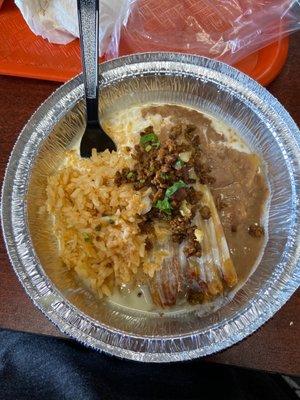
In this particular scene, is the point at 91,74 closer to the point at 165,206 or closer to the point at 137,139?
the point at 137,139

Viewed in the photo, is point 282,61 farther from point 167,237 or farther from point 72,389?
point 72,389

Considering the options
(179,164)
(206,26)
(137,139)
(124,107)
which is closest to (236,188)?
(179,164)

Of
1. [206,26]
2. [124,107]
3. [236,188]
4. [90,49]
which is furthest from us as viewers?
[206,26]

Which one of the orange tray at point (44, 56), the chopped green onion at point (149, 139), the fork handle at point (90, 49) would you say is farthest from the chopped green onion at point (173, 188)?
the orange tray at point (44, 56)

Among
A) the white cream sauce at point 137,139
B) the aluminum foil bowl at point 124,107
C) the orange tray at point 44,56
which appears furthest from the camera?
the orange tray at point 44,56

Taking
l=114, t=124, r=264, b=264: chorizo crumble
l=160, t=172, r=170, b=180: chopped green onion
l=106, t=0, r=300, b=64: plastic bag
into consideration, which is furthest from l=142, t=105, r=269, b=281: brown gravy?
l=106, t=0, r=300, b=64: plastic bag

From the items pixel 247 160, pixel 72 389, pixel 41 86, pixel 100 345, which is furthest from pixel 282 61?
pixel 72 389

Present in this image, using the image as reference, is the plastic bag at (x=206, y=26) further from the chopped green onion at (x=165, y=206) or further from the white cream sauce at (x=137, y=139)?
the chopped green onion at (x=165, y=206)
